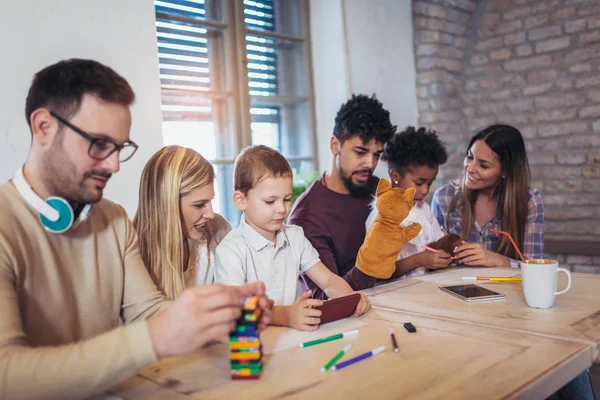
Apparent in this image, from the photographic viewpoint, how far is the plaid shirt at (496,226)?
2.34 metres

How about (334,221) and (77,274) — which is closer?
(77,274)

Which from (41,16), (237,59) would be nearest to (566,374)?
(41,16)

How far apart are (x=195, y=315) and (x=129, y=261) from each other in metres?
0.46

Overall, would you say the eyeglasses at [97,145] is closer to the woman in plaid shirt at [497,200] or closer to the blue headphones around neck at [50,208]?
the blue headphones around neck at [50,208]

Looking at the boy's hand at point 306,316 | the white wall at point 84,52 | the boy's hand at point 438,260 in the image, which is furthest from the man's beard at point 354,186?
the boy's hand at point 306,316

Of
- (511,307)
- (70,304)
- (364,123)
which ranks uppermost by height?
(364,123)

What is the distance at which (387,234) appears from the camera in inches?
67.2

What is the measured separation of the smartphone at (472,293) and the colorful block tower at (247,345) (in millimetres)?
727

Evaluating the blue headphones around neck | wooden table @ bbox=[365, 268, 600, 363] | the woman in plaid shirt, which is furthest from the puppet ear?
the blue headphones around neck

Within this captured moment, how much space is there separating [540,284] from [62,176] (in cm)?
115

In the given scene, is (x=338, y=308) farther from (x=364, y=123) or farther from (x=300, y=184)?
(x=300, y=184)

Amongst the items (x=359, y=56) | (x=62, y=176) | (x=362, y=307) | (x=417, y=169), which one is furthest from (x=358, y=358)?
(x=359, y=56)

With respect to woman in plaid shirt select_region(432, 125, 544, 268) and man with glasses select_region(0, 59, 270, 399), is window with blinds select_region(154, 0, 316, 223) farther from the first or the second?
man with glasses select_region(0, 59, 270, 399)

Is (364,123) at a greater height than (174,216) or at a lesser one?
greater
